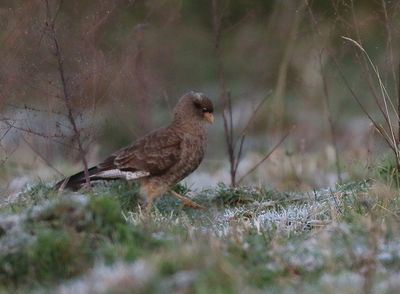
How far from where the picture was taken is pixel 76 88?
8195 millimetres

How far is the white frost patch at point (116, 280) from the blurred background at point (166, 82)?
343 centimetres

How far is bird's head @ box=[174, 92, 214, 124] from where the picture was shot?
8.45 m

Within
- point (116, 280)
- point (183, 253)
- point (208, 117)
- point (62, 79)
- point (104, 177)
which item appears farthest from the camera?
point (208, 117)

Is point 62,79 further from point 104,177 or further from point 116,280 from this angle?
point 116,280

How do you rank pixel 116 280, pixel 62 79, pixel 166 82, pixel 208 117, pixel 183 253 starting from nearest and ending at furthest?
pixel 116 280
pixel 183 253
pixel 62 79
pixel 208 117
pixel 166 82

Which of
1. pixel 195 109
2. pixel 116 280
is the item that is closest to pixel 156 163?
pixel 195 109

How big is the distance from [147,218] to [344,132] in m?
7.75

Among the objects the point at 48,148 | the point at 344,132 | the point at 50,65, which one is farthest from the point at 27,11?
the point at 344,132

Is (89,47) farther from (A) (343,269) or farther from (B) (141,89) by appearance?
(A) (343,269)

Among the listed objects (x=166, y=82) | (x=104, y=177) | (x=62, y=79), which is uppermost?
(x=166, y=82)

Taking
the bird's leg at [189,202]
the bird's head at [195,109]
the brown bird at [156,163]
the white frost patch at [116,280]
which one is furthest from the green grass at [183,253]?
the bird's head at [195,109]

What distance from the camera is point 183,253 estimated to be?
4.64 metres

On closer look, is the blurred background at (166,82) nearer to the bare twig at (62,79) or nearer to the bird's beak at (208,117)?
the bare twig at (62,79)

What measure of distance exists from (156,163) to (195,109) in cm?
70
